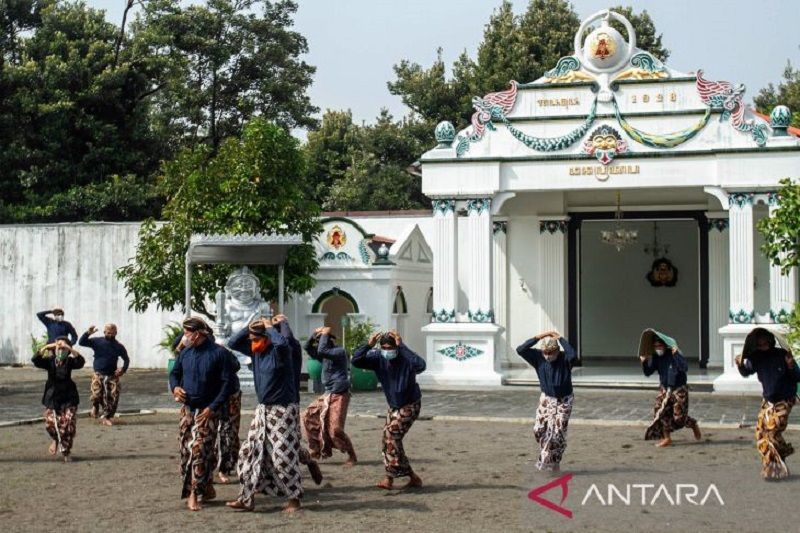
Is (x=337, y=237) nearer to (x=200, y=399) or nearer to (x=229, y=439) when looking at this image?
(x=229, y=439)

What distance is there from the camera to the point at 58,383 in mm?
14609

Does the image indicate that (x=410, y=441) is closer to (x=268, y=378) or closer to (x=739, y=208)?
(x=268, y=378)

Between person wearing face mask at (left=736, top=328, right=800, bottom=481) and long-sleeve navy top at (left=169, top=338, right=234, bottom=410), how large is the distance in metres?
5.14

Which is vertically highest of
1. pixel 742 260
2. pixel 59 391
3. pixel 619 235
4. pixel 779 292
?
pixel 619 235

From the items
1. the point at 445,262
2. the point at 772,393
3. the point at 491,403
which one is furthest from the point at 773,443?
the point at 445,262

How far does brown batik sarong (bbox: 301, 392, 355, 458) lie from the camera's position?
13.4 m

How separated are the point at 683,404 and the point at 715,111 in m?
9.23

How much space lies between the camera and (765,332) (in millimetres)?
12539

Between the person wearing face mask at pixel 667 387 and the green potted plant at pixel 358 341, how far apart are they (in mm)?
8544

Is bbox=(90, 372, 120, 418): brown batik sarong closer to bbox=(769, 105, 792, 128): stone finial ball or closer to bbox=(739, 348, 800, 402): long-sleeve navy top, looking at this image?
bbox=(739, 348, 800, 402): long-sleeve navy top

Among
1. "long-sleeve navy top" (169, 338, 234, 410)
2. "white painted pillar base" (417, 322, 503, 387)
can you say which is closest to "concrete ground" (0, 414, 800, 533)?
"long-sleeve navy top" (169, 338, 234, 410)

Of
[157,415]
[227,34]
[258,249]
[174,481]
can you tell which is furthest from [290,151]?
[227,34]

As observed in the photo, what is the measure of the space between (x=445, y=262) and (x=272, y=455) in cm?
1349

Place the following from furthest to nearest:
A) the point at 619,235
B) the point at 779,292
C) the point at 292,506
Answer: the point at 619,235 → the point at 779,292 → the point at 292,506
